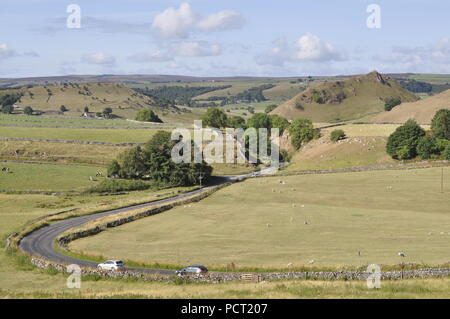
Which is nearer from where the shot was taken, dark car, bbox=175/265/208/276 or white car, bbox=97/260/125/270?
dark car, bbox=175/265/208/276

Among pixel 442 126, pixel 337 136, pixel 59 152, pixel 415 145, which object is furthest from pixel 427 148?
pixel 59 152

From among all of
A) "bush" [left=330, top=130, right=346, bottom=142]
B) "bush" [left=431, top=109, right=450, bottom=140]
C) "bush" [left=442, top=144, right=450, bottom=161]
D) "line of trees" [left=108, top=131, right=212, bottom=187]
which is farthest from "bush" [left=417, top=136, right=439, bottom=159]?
"line of trees" [left=108, top=131, right=212, bottom=187]

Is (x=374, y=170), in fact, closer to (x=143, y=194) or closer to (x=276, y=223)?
(x=143, y=194)

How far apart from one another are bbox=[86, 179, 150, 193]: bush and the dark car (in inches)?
2717

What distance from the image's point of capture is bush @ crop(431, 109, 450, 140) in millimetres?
163137

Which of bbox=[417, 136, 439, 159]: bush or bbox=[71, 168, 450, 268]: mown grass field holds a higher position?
bbox=[417, 136, 439, 159]: bush

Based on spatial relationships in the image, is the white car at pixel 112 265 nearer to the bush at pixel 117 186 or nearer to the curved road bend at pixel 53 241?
the curved road bend at pixel 53 241

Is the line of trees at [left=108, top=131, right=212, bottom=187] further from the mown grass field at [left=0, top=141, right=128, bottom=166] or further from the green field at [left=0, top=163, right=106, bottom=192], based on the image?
the mown grass field at [left=0, top=141, right=128, bottom=166]

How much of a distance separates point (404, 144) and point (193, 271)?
358 feet

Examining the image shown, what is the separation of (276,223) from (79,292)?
123 ft

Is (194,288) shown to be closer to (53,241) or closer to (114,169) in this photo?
(53,241)

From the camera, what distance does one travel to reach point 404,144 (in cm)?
14925

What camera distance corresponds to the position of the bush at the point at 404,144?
14825 cm
